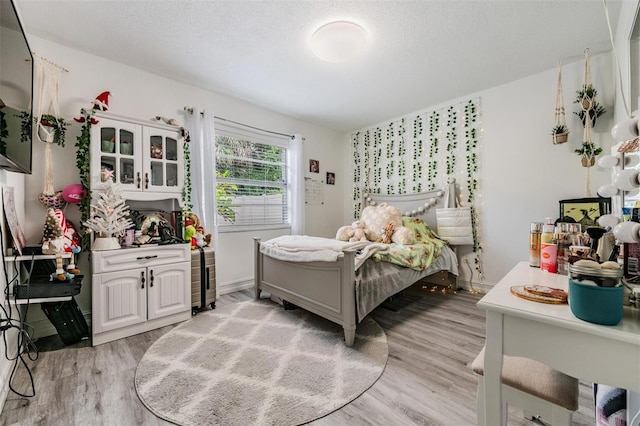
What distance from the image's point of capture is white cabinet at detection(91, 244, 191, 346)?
210 cm

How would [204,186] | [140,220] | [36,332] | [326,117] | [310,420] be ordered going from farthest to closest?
[326,117]
[204,186]
[140,220]
[36,332]
[310,420]

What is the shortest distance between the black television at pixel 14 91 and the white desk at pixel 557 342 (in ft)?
7.00

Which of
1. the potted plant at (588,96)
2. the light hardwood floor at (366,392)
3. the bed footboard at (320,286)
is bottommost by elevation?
the light hardwood floor at (366,392)

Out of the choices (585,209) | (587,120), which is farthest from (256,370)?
(587,120)

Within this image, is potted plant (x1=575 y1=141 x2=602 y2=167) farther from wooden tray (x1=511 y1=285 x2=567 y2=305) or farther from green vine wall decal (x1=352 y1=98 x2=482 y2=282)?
wooden tray (x1=511 y1=285 x2=567 y2=305)

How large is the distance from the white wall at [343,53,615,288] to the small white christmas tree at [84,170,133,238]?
12.6ft

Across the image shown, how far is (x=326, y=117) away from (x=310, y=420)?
378 cm

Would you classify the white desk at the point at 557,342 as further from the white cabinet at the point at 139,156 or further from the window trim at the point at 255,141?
the window trim at the point at 255,141

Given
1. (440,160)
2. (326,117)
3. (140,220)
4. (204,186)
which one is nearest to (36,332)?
(140,220)

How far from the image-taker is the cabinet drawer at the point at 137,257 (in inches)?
83.0

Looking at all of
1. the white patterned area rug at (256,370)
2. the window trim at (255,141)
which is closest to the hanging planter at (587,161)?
the white patterned area rug at (256,370)

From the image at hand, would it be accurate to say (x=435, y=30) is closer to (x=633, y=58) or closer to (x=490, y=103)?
(x=633, y=58)

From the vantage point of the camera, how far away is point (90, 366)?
5.92 feet

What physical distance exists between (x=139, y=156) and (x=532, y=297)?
298 cm
